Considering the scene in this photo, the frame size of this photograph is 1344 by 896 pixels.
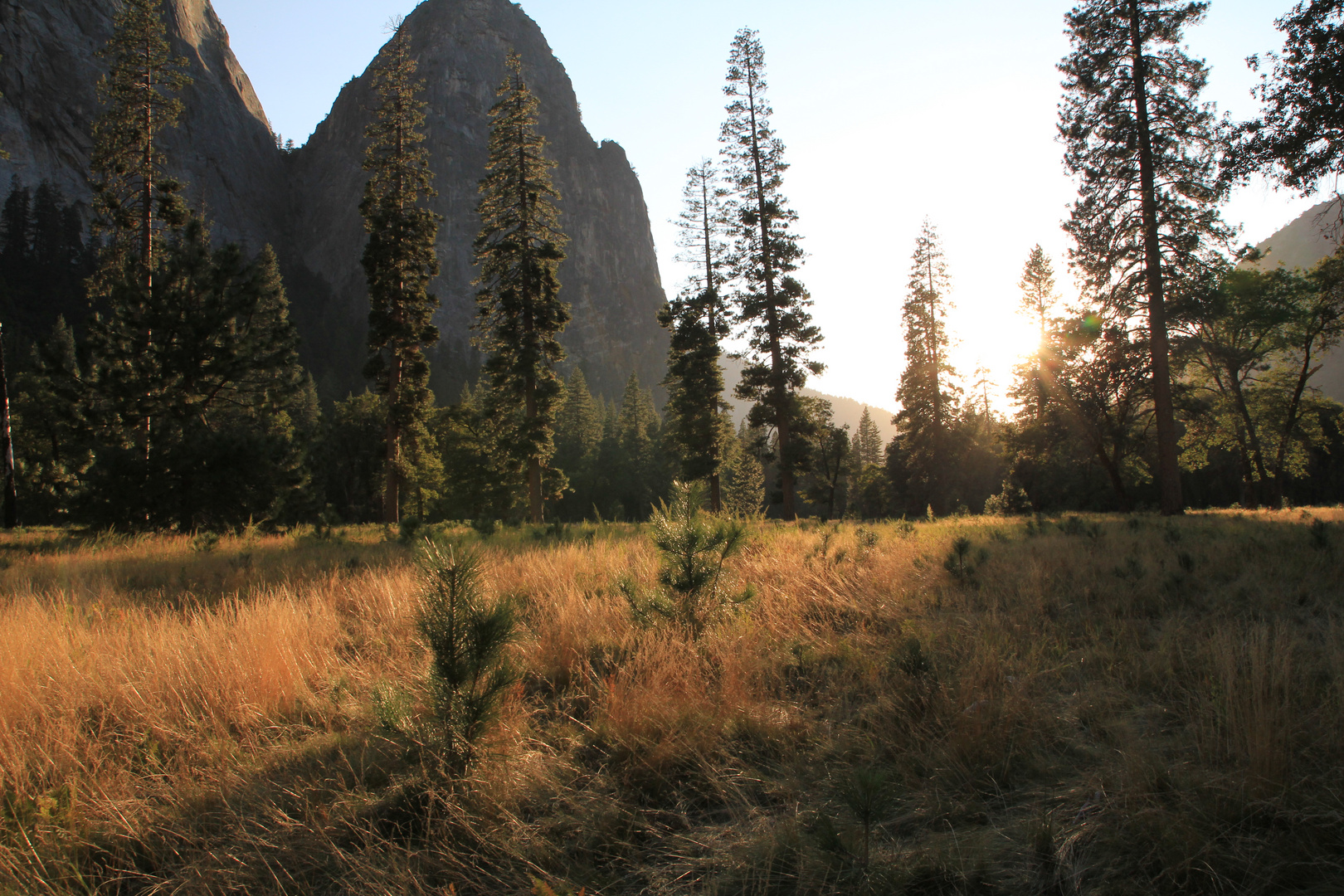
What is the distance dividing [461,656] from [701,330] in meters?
22.5

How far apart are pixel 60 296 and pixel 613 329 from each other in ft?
327

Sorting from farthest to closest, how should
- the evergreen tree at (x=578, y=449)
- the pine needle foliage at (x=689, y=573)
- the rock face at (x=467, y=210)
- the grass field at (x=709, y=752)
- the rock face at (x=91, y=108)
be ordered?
the rock face at (x=467, y=210) < the rock face at (x=91, y=108) < the evergreen tree at (x=578, y=449) < the pine needle foliage at (x=689, y=573) < the grass field at (x=709, y=752)

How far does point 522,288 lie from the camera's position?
2003cm

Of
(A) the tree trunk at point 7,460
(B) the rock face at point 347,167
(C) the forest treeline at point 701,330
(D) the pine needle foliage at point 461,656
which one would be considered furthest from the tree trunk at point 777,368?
(B) the rock face at point 347,167

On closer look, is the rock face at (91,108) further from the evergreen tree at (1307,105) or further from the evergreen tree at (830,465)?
the evergreen tree at (1307,105)

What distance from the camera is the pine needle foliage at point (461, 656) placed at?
7.83ft

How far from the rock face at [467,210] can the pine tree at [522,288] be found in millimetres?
83326

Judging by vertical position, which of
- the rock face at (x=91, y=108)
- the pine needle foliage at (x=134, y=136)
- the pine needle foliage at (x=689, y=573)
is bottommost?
the pine needle foliage at (x=689, y=573)

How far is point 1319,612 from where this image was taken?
13.8 ft

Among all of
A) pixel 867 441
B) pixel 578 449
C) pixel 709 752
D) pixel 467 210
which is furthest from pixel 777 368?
pixel 467 210

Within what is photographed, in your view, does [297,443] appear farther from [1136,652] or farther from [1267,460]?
[1267,460]

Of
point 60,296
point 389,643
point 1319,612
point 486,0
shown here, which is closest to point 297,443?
point 389,643

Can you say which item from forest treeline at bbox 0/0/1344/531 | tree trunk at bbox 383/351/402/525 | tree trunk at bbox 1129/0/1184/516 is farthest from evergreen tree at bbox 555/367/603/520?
tree trunk at bbox 1129/0/1184/516

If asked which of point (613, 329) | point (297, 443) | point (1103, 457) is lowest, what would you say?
point (1103, 457)
